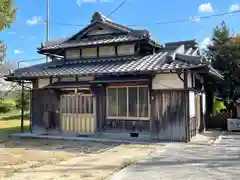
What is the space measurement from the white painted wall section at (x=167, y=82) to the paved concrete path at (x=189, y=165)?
2.57 meters

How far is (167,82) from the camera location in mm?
11625

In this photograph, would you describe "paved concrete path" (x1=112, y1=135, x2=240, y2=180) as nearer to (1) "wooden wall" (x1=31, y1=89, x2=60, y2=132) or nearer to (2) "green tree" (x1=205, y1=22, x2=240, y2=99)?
A: (1) "wooden wall" (x1=31, y1=89, x2=60, y2=132)

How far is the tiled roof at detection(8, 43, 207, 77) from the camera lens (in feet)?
36.7

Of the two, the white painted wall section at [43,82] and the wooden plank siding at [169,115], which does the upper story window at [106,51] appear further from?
the wooden plank siding at [169,115]

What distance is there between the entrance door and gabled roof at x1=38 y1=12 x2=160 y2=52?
276cm

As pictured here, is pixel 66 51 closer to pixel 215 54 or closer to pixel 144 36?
pixel 144 36

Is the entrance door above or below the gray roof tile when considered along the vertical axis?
A: below

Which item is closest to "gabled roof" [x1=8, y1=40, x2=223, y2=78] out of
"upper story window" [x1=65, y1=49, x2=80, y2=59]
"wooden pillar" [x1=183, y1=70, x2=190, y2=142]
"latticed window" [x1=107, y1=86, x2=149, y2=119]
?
"upper story window" [x1=65, y1=49, x2=80, y2=59]

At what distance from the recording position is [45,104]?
558 inches

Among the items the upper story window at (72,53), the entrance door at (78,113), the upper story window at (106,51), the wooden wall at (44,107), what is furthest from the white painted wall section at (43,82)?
the upper story window at (106,51)

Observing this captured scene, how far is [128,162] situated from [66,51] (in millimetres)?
9165

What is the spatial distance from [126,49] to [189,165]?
25.4ft

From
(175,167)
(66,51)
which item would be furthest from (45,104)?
(175,167)

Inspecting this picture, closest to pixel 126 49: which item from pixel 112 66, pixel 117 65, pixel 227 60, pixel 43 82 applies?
pixel 117 65
